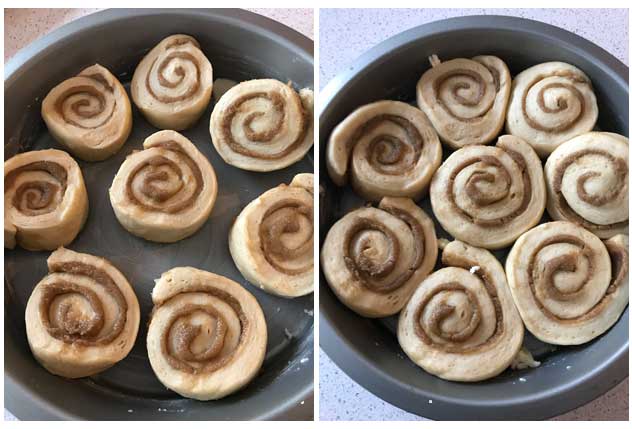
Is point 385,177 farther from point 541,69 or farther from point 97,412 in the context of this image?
point 97,412

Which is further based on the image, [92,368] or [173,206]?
[173,206]

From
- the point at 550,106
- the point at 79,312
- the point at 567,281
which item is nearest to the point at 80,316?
the point at 79,312

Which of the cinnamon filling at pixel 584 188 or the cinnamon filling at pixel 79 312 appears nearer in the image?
A: the cinnamon filling at pixel 79 312

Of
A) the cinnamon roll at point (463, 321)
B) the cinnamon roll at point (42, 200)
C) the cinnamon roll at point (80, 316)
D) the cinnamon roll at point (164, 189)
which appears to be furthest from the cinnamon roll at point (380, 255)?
the cinnamon roll at point (42, 200)

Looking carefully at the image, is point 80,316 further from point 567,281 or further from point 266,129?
point 567,281

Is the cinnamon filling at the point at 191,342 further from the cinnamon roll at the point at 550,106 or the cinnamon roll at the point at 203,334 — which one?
the cinnamon roll at the point at 550,106

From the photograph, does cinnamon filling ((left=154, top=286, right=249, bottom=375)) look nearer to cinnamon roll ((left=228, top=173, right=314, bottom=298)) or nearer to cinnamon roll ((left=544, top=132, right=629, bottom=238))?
cinnamon roll ((left=228, top=173, right=314, bottom=298))
